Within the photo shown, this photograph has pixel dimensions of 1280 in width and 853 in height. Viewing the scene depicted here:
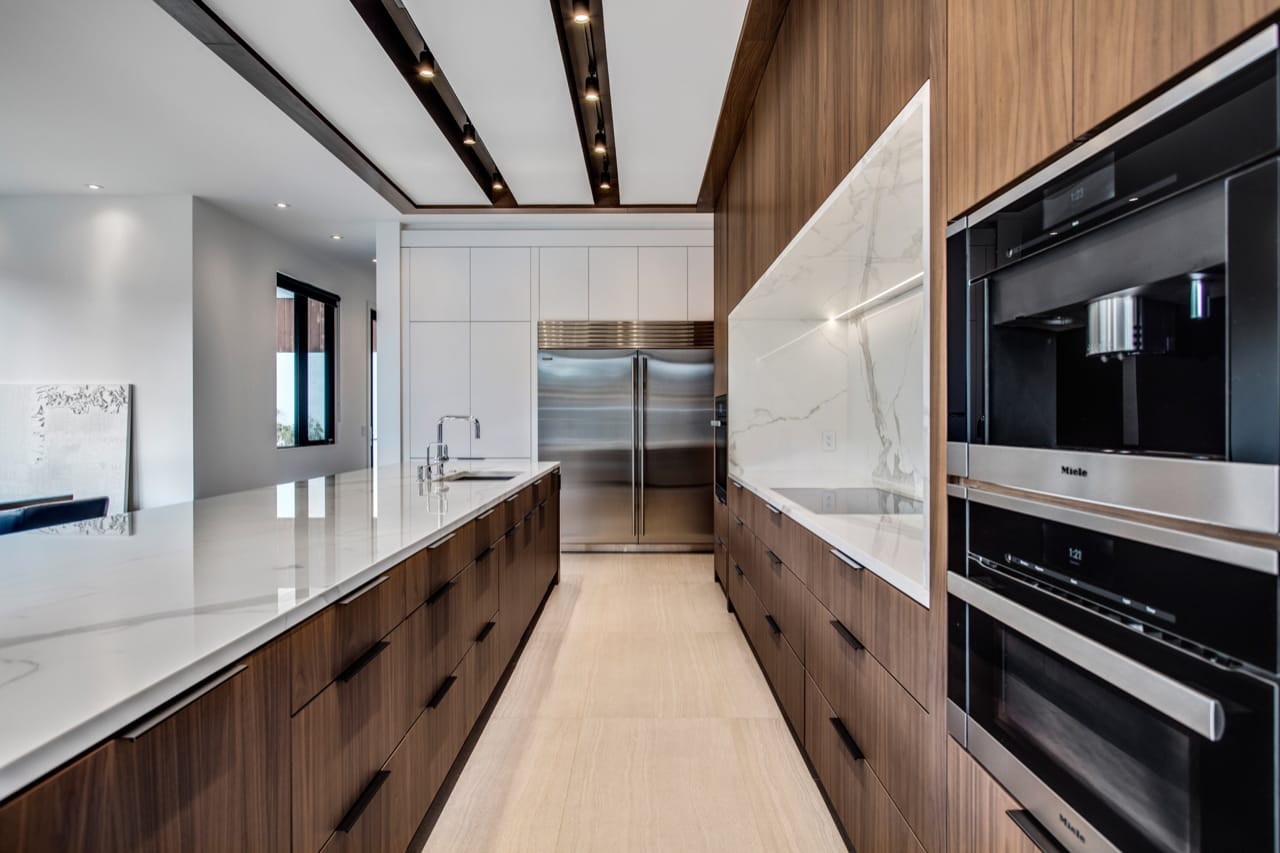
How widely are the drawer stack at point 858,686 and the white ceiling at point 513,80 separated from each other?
2.32 meters

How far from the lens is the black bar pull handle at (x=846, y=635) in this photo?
1385mm

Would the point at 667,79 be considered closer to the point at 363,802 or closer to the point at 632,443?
the point at 632,443

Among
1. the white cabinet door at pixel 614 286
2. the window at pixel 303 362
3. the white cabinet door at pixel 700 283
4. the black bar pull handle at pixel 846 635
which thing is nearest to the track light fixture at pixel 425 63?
the white cabinet door at pixel 614 286

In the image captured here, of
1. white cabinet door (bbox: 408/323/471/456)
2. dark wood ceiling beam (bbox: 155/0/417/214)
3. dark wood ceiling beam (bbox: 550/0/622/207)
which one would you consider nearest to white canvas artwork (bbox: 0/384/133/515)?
white cabinet door (bbox: 408/323/471/456)

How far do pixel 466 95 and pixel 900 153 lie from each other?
8.83ft

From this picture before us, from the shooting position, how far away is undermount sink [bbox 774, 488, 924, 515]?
200 centimetres

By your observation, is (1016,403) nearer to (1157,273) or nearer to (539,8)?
(1157,273)

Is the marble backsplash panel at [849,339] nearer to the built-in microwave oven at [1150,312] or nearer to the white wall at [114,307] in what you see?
the built-in microwave oven at [1150,312]

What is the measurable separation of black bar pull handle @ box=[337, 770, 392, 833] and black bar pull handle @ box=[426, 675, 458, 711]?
0.28m

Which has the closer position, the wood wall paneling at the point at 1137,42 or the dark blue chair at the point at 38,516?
the wood wall paneling at the point at 1137,42

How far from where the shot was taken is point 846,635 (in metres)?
1.45

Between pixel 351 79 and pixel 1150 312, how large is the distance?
3.47m

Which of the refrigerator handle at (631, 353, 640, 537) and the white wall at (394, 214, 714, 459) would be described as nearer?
Result: the refrigerator handle at (631, 353, 640, 537)

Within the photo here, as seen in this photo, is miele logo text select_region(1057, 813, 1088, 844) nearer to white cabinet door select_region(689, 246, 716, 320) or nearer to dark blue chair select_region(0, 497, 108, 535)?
dark blue chair select_region(0, 497, 108, 535)
